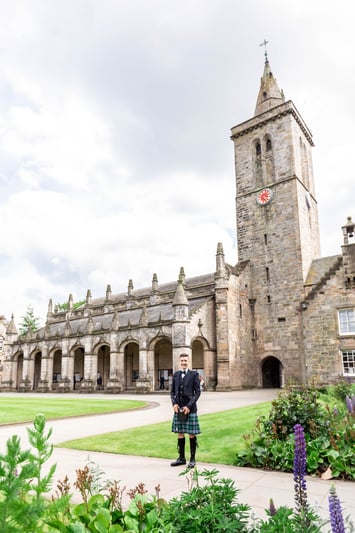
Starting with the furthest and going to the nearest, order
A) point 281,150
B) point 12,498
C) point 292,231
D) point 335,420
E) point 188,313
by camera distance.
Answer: point 281,150 < point 292,231 < point 188,313 < point 335,420 < point 12,498

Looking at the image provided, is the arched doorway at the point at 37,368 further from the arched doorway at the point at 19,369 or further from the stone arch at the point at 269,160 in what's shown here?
the stone arch at the point at 269,160

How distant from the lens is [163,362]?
1507 inches

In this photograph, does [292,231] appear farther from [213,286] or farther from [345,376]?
[345,376]

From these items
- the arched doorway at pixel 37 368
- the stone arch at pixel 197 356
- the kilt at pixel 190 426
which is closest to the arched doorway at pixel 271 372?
the stone arch at pixel 197 356

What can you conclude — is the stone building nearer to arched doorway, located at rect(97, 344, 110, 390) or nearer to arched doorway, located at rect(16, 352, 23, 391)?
arched doorway, located at rect(97, 344, 110, 390)

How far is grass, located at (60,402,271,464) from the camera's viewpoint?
316 inches

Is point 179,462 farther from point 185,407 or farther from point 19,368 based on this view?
point 19,368

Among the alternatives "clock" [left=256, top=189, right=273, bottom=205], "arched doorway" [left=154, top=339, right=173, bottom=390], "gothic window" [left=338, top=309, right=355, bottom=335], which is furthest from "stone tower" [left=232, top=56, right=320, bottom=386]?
"arched doorway" [left=154, top=339, right=173, bottom=390]

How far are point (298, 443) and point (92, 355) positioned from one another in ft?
121

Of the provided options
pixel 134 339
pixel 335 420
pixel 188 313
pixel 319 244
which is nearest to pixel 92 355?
pixel 134 339

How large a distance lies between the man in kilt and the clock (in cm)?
3010

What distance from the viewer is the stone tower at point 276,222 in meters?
32.8

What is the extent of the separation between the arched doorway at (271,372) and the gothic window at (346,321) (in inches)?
295

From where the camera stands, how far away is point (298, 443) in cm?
304
